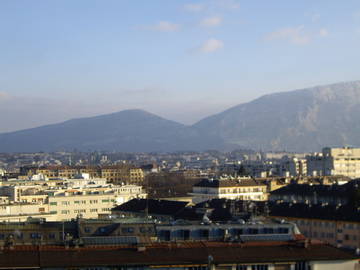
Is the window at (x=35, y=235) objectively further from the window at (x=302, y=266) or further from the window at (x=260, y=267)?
the window at (x=302, y=266)

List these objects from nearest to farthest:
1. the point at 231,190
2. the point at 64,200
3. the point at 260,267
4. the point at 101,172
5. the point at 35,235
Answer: the point at 260,267, the point at 35,235, the point at 64,200, the point at 231,190, the point at 101,172

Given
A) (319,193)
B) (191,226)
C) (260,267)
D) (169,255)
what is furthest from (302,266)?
(319,193)

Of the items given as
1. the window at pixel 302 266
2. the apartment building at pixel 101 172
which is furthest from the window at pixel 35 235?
the apartment building at pixel 101 172

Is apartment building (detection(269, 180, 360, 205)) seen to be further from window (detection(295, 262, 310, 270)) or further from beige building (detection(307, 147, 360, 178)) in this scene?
beige building (detection(307, 147, 360, 178))

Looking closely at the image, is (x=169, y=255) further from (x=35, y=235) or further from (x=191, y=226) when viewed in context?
(x=35, y=235)

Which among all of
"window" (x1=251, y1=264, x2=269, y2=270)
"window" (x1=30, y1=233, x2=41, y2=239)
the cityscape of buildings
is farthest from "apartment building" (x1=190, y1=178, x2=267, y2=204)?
"window" (x1=251, y1=264, x2=269, y2=270)

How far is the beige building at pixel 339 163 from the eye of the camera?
146m

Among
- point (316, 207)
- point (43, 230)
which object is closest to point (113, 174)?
point (316, 207)

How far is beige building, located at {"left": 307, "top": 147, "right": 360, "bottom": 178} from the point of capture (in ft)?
477

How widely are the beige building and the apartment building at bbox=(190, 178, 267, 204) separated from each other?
161 feet

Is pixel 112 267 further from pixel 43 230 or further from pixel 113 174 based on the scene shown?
pixel 113 174

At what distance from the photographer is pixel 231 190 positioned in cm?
9256

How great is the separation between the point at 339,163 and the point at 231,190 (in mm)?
58938

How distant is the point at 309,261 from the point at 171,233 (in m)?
8.75
